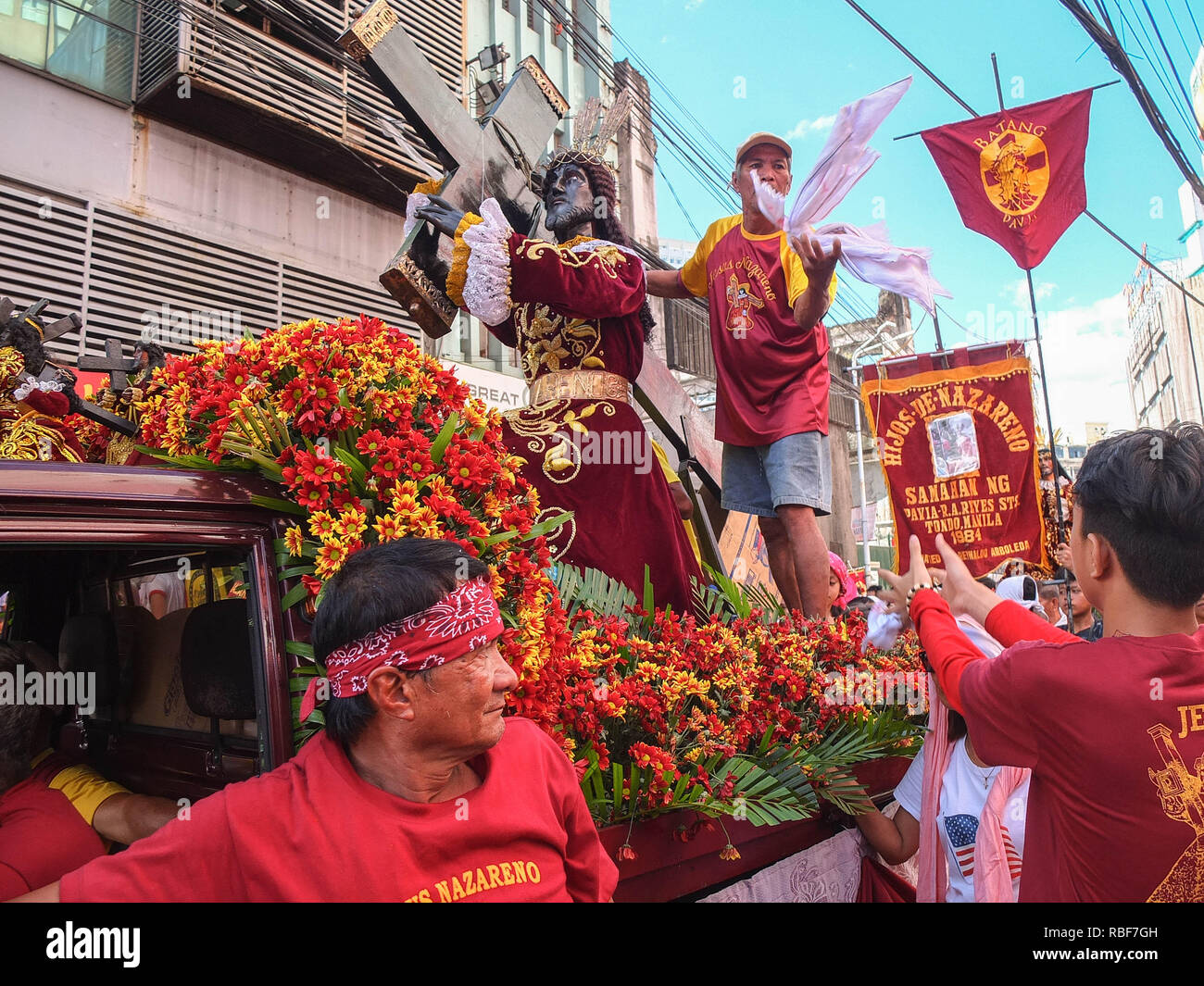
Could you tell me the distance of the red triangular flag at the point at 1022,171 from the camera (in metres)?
5.01

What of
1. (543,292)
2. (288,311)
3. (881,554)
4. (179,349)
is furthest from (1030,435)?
(881,554)

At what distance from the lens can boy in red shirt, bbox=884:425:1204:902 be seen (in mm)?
1463

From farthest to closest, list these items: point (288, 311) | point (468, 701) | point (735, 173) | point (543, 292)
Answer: point (288, 311) → point (735, 173) → point (543, 292) → point (468, 701)

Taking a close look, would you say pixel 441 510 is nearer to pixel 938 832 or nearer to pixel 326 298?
pixel 938 832

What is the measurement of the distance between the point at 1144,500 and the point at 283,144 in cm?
947

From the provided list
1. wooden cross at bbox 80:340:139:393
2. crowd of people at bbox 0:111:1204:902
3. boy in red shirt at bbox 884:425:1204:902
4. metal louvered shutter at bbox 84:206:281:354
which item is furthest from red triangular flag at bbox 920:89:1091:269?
metal louvered shutter at bbox 84:206:281:354

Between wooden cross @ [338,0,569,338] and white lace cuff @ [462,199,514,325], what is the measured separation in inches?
11.3

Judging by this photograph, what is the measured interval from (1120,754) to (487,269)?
242 centimetres

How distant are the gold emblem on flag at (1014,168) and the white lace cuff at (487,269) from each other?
360 cm

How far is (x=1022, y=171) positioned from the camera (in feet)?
16.8

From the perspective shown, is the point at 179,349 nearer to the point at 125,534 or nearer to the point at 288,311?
the point at 288,311

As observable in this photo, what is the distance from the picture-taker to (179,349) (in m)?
6.26

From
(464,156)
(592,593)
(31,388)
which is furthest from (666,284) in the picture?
(31,388)
